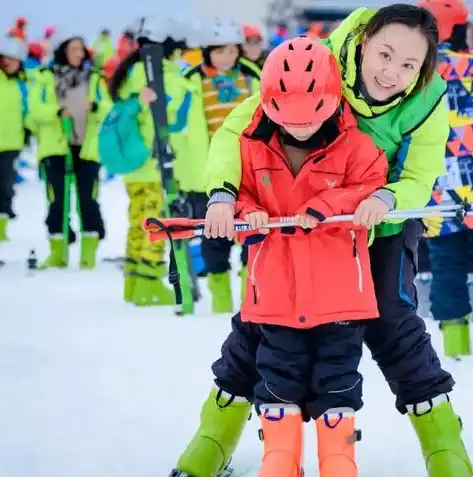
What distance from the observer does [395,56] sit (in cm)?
259

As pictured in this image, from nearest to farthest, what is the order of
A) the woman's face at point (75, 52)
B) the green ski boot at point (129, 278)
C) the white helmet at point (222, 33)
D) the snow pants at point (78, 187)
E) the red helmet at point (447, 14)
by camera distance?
the red helmet at point (447, 14) < the white helmet at point (222, 33) < the green ski boot at point (129, 278) < the woman's face at point (75, 52) < the snow pants at point (78, 187)

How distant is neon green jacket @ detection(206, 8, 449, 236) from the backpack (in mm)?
3441

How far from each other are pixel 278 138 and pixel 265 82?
164mm

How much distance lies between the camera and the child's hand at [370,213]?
97.4 inches

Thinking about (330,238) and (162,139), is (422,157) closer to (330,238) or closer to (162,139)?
(330,238)

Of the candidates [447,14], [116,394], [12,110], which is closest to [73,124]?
[12,110]

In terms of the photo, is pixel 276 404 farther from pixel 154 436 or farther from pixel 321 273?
pixel 154 436

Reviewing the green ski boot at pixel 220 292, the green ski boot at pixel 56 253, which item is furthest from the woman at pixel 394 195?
the green ski boot at pixel 56 253

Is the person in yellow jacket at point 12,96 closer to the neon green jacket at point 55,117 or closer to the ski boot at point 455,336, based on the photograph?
the neon green jacket at point 55,117

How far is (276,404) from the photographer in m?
2.55

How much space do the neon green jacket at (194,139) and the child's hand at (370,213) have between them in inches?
136

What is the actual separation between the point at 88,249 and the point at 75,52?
70.0 inches

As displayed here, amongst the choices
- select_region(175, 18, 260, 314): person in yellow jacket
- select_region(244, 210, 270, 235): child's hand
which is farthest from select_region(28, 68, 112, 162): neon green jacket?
select_region(244, 210, 270, 235): child's hand

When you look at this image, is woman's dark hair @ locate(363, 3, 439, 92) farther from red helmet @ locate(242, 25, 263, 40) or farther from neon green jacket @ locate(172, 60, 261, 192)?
Result: red helmet @ locate(242, 25, 263, 40)
